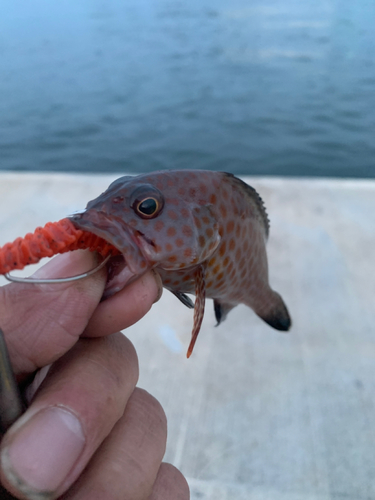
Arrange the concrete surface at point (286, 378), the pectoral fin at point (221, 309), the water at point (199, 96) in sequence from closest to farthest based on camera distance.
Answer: the pectoral fin at point (221, 309)
the concrete surface at point (286, 378)
the water at point (199, 96)

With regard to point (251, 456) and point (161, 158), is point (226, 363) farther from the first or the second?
point (161, 158)

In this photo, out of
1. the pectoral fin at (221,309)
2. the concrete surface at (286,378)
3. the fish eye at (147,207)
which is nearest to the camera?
the fish eye at (147,207)

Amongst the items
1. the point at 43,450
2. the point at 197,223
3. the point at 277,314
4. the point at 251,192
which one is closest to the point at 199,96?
the point at 277,314

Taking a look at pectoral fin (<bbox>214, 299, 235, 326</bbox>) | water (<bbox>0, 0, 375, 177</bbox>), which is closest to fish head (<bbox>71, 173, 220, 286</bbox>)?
pectoral fin (<bbox>214, 299, 235, 326</bbox>)

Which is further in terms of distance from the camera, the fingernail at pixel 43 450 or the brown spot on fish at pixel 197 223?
the brown spot on fish at pixel 197 223

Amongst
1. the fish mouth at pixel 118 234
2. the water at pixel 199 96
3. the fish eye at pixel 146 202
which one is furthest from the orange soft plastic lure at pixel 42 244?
the water at pixel 199 96

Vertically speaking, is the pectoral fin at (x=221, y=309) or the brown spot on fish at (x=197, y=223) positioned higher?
the brown spot on fish at (x=197, y=223)

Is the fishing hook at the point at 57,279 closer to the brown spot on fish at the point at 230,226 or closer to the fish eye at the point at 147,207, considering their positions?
the fish eye at the point at 147,207

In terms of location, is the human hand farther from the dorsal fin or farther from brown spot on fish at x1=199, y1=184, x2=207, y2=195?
the dorsal fin

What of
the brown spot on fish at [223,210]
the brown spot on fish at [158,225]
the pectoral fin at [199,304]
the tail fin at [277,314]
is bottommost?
the tail fin at [277,314]
